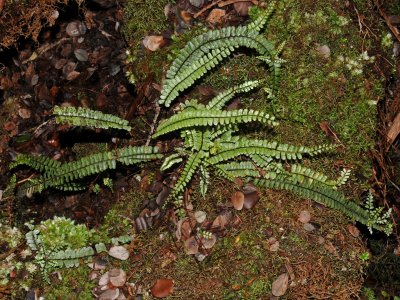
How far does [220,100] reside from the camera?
3502mm

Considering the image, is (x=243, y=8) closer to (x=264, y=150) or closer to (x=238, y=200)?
(x=264, y=150)

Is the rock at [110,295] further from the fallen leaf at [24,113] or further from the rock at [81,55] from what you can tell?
the rock at [81,55]

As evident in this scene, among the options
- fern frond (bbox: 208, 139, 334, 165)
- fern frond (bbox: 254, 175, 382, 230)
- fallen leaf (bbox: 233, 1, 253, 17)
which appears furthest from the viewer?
fallen leaf (bbox: 233, 1, 253, 17)

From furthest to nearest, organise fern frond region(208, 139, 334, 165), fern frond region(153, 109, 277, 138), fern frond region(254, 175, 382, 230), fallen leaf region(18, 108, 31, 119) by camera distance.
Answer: fallen leaf region(18, 108, 31, 119)
fern frond region(254, 175, 382, 230)
fern frond region(208, 139, 334, 165)
fern frond region(153, 109, 277, 138)

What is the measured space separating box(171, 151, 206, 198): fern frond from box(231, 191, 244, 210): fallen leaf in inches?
14.6

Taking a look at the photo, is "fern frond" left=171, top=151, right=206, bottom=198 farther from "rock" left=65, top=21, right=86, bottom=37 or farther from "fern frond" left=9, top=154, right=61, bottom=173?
"rock" left=65, top=21, right=86, bottom=37

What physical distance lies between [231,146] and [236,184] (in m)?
0.30

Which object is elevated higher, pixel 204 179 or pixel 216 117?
pixel 216 117

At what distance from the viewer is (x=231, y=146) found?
3510 millimetres

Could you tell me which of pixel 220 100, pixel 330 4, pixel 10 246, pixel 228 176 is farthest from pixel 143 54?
pixel 10 246

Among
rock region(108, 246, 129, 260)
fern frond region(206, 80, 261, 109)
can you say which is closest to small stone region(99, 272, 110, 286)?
rock region(108, 246, 129, 260)

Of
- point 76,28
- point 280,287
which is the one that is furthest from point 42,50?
point 280,287

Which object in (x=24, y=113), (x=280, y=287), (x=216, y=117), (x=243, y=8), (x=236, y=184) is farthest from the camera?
(x=24, y=113)

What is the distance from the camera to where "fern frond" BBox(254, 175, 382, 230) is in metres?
3.49
